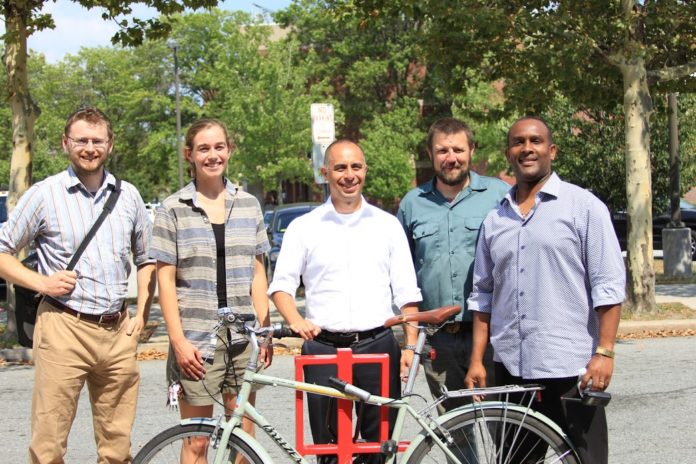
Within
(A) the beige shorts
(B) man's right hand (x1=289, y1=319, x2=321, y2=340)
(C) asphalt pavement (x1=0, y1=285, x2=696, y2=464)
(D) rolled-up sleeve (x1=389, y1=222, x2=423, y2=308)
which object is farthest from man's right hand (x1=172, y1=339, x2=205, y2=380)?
(C) asphalt pavement (x1=0, y1=285, x2=696, y2=464)

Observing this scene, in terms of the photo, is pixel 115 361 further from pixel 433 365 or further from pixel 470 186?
pixel 470 186

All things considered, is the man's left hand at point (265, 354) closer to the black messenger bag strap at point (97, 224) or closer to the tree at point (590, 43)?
the black messenger bag strap at point (97, 224)

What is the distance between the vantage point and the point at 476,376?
13.9 ft

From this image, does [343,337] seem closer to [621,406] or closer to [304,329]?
[304,329]

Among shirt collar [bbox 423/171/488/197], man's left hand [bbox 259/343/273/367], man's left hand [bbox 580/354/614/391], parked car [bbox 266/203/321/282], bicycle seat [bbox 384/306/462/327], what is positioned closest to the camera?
man's left hand [bbox 580/354/614/391]

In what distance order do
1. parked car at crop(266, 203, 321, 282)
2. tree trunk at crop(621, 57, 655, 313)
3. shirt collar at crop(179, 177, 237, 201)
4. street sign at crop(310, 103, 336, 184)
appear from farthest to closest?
parked car at crop(266, 203, 321, 282) < street sign at crop(310, 103, 336, 184) < tree trunk at crop(621, 57, 655, 313) < shirt collar at crop(179, 177, 237, 201)

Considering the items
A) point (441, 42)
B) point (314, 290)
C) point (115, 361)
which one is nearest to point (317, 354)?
point (314, 290)

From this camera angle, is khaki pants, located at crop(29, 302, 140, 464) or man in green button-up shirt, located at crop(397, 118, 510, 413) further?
man in green button-up shirt, located at crop(397, 118, 510, 413)

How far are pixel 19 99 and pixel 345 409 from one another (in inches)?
347

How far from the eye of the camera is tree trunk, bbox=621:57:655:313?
12727mm

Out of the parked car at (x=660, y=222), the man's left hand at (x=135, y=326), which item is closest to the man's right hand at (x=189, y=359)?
the man's left hand at (x=135, y=326)

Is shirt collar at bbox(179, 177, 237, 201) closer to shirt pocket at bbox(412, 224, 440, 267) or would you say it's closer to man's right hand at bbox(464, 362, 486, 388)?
shirt pocket at bbox(412, 224, 440, 267)

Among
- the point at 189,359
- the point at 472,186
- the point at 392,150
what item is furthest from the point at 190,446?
the point at 392,150

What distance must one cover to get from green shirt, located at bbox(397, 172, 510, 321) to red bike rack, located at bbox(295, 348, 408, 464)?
0.65m
